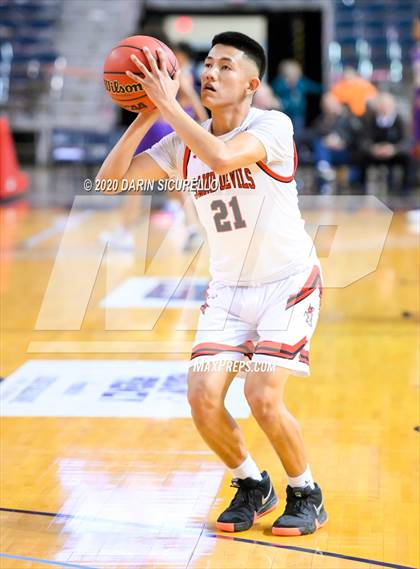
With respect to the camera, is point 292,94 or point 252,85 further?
point 292,94

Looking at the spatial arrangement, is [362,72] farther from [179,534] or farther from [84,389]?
[179,534]

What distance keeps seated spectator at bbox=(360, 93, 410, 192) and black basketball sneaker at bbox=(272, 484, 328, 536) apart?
1254cm

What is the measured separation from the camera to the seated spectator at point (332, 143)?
16812 millimetres

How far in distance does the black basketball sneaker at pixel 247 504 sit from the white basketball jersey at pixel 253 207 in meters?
0.84

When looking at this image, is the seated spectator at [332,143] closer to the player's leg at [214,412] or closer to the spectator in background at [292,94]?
the spectator in background at [292,94]

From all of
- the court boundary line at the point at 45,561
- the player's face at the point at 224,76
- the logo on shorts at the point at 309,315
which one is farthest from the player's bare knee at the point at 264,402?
the player's face at the point at 224,76

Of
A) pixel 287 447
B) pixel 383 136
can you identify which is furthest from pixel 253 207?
pixel 383 136

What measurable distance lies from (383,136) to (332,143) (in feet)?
2.71

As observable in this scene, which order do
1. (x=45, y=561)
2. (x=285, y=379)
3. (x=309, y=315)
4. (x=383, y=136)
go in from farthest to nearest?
(x=383, y=136)
(x=309, y=315)
(x=285, y=379)
(x=45, y=561)

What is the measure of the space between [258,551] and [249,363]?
0.74 m

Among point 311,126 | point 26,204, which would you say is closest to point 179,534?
point 26,204

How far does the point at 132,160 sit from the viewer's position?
4465 millimetres

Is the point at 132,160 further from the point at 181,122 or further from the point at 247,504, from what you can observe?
the point at 247,504

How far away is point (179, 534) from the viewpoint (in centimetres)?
432
